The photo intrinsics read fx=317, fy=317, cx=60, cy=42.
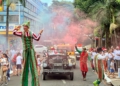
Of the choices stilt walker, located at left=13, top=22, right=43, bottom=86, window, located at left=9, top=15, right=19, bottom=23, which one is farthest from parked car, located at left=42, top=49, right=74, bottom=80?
window, located at left=9, top=15, right=19, bottom=23

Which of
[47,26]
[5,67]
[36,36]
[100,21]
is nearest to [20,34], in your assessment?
[36,36]

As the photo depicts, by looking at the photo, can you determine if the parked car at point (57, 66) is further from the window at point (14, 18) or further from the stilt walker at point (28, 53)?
the window at point (14, 18)

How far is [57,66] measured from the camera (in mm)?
18219

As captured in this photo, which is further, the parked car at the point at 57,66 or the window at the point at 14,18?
the window at the point at 14,18

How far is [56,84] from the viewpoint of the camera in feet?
52.6

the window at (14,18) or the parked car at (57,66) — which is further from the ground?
the window at (14,18)

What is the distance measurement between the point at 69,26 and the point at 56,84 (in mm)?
22197

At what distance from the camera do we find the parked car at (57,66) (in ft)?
59.3

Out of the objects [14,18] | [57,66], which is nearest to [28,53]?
[57,66]

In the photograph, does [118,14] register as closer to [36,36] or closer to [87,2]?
[87,2]

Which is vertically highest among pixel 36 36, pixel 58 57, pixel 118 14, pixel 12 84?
pixel 118 14

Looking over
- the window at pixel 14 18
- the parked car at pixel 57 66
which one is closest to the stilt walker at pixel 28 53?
the parked car at pixel 57 66

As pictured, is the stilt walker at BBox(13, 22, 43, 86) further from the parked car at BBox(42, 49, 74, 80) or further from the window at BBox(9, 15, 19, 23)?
the window at BBox(9, 15, 19, 23)

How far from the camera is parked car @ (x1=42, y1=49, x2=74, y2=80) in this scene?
18.1 m
